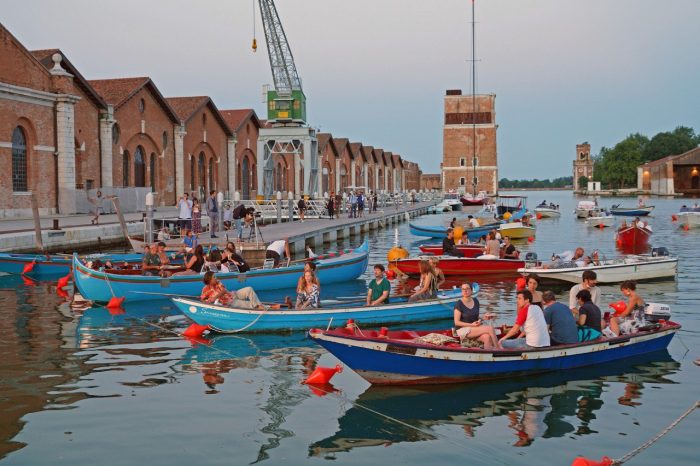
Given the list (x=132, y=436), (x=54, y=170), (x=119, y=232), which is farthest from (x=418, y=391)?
(x=54, y=170)

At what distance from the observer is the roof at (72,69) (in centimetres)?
4518

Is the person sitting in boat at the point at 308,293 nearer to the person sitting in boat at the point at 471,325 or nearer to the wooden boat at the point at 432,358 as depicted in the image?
the wooden boat at the point at 432,358

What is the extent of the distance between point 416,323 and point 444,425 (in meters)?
6.96

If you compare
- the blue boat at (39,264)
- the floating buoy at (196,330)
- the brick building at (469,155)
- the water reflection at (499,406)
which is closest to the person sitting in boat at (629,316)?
the water reflection at (499,406)

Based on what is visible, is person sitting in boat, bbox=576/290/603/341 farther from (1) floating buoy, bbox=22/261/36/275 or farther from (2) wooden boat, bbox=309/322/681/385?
(1) floating buoy, bbox=22/261/36/275

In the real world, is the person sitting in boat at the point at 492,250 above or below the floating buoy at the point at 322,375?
above

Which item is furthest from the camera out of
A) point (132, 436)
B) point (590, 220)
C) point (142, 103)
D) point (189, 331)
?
point (590, 220)

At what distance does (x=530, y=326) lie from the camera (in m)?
13.3

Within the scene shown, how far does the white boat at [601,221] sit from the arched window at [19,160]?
41.4 metres

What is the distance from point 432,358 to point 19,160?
34.4 metres

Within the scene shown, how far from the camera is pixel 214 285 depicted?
17.8m

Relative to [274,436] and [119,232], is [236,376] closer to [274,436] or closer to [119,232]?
[274,436]

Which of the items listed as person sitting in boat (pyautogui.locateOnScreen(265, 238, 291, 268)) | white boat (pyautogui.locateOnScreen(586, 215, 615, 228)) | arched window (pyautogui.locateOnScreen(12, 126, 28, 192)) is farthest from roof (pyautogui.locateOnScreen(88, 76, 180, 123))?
white boat (pyautogui.locateOnScreen(586, 215, 615, 228))

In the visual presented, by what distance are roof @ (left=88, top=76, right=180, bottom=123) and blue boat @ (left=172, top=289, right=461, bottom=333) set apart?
35915 millimetres
